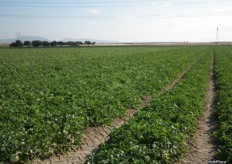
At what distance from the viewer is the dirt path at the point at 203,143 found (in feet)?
24.8

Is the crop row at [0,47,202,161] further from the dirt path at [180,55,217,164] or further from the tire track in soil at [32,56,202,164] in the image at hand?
the dirt path at [180,55,217,164]

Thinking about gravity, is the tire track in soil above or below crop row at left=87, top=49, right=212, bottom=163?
below

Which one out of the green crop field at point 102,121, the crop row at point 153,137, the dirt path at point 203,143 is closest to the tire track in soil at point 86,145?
the green crop field at point 102,121

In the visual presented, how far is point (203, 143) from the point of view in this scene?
8.65 meters

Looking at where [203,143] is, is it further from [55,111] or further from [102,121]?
[55,111]

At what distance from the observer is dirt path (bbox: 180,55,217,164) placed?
297 inches

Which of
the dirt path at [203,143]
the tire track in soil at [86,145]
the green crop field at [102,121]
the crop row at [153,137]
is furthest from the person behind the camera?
the dirt path at [203,143]

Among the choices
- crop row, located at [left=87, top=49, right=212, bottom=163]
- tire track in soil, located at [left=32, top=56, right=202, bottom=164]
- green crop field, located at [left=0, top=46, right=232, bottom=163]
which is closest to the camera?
crop row, located at [left=87, top=49, right=212, bottom=163]

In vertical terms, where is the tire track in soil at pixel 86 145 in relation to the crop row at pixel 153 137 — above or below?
below

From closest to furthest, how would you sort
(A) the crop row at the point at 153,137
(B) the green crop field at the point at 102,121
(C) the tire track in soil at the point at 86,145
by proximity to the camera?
(A) the crop row at the point at 153,137
(B) the green crop field at the point at 102,121
(C) the tire track in soil at the point at 86,145

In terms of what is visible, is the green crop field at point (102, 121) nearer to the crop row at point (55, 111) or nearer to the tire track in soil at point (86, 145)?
the crop row at point (55, 111)

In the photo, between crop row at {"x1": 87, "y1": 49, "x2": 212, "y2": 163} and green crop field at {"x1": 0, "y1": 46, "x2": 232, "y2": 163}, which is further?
green crop field at {"x1": 0, "y1": 46, "x2": 232, "y2": 163}

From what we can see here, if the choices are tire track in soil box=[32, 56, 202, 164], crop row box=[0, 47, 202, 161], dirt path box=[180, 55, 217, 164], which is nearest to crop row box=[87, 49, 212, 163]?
dirt path box=[180, 55, 217, 164]

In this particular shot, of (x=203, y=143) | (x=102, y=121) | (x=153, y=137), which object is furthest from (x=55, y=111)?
(x=203, y=143)
